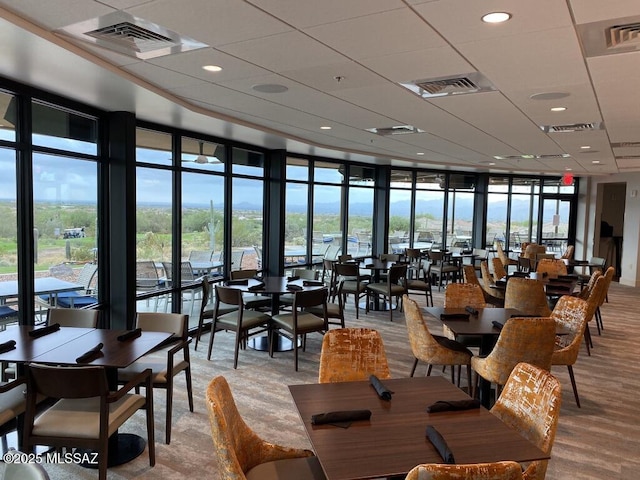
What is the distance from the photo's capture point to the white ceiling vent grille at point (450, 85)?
3.77 meters

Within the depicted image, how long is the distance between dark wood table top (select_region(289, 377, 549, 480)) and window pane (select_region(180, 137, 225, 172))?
4.73 meters

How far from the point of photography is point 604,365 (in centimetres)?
537

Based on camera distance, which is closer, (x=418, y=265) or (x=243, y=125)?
(x=243, y=125)

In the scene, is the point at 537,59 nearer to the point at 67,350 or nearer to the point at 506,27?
the point at 506,27

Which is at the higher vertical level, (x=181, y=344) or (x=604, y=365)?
(x=181, y=344)

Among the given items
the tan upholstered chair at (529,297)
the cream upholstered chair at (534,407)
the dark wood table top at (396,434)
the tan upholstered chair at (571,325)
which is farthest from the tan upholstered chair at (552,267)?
the dark wood table top at (396,434)

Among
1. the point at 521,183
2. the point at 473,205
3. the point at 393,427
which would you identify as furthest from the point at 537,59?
the point at 521,183

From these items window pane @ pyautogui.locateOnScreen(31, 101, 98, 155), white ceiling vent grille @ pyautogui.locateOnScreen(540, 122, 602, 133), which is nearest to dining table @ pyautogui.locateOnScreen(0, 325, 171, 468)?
window pane @ pyautogui.locateOnScreen(31, 101, 98, 155)

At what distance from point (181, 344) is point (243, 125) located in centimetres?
321

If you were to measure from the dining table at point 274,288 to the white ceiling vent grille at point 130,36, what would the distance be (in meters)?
2.75

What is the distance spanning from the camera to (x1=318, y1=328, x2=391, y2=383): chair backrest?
2.83 metres

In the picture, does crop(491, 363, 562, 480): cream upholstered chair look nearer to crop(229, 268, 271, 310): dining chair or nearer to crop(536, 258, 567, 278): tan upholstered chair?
crop(229, 268, 271, 310): dining chair

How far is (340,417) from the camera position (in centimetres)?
202

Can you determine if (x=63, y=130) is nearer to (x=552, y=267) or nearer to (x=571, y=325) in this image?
(x=571, y=325)
